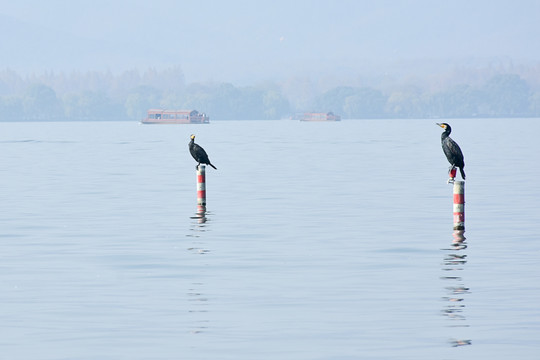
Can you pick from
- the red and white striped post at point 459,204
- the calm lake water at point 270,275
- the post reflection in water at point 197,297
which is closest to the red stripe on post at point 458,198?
the red and white striped post at point 459,204

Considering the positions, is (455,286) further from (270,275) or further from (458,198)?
(458,198)

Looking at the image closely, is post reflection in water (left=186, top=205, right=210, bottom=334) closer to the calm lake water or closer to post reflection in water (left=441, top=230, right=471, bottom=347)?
the calm lake water

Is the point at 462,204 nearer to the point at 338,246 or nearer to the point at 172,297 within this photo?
the point at 338,246

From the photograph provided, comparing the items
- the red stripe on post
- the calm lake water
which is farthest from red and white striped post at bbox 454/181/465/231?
the calm lake water

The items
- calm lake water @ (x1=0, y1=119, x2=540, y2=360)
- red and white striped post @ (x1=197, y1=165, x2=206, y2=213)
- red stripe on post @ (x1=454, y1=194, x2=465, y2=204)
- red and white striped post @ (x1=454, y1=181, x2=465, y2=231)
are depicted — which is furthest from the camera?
→ red and white striped post @ (x1=197, y1=165, x2=206, y2=213)

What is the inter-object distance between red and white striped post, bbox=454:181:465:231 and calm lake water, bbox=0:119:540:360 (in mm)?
468

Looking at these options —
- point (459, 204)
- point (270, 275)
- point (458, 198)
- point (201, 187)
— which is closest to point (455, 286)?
point (270, 275)

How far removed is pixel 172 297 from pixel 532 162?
59.0 m

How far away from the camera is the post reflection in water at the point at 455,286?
66.2ft

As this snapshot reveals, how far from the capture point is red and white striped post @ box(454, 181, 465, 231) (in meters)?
32.8

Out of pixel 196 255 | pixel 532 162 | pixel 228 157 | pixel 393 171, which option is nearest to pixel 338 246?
pixel 196 255

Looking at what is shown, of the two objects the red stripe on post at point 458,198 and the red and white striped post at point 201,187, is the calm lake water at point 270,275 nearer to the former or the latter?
the red and white striped post at point 201,187

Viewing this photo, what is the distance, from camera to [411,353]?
58.6ft

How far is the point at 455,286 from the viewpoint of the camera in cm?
2397
